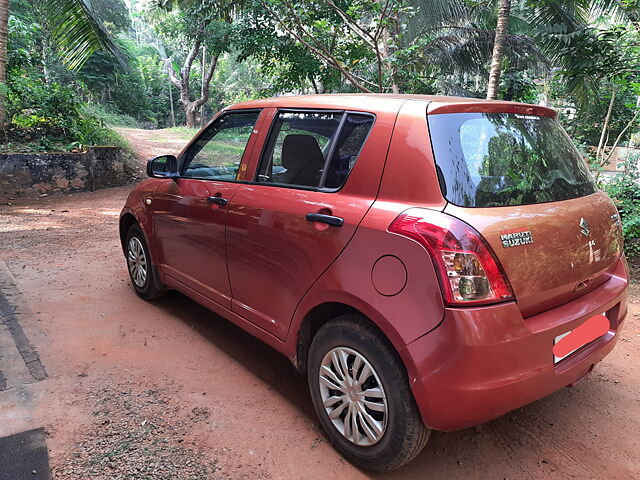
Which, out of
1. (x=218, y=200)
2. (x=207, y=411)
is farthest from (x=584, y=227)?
(x=207, y=411)

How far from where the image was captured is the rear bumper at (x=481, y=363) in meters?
1.73

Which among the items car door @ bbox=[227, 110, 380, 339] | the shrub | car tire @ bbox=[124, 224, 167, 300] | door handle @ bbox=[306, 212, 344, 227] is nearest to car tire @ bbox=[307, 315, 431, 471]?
car door @ bbox=[227, 110, 380, 339]

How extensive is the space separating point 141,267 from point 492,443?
3191 mm

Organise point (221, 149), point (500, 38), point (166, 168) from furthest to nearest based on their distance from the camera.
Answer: point (500, 38) → point (166, 168) → point (221, 149)

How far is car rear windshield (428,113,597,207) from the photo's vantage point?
6.38 ft

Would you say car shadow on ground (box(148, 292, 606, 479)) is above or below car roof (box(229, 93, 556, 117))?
below

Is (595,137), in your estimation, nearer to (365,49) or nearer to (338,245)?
(365,49)

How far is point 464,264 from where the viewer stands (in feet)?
5.78

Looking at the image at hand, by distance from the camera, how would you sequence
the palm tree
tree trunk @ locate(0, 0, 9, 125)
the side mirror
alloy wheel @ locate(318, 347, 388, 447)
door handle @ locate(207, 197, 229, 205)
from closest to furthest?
1. alloy wheel @ locate(318, 347, 388, 447)
2. door handle @ locate(207, 197, 229, 205)
3. the side mirror
4. tree trunk @ locate(0, 0, 9, 125)
5. the palm tree

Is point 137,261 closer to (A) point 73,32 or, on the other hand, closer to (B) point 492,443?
(B) point 492,443

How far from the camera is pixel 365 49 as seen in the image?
895cm

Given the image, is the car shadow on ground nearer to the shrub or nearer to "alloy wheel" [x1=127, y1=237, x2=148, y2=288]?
"alloy wheel" [x1=127, y1=237, x2=148, y2=288]

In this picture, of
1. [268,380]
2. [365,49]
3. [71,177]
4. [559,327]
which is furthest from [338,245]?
[71,177]

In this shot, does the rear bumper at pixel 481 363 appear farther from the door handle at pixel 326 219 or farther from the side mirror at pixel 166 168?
the side mirror at pixel 166 168
